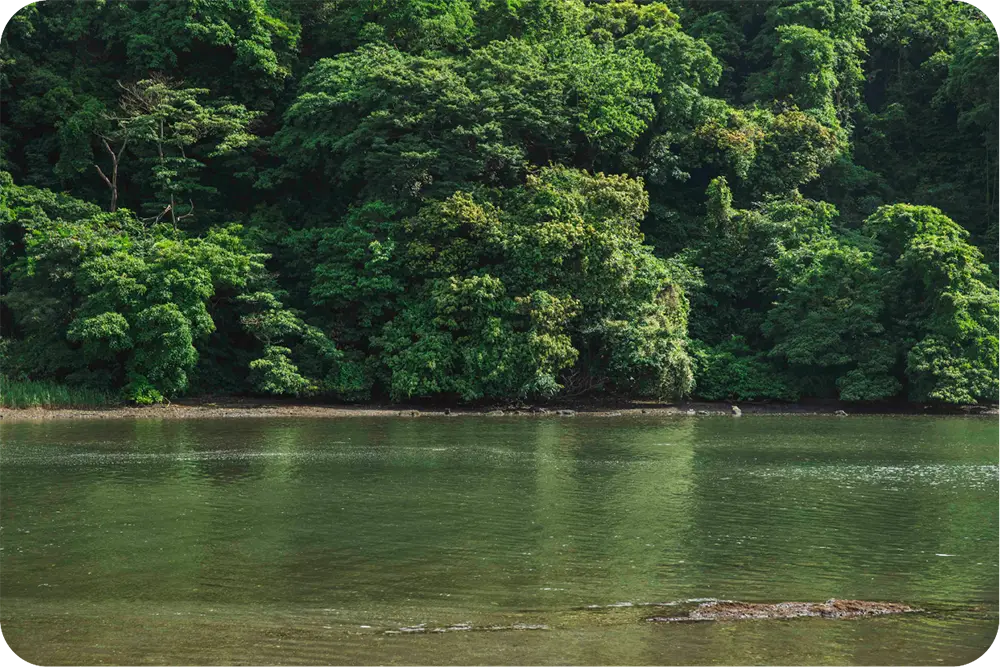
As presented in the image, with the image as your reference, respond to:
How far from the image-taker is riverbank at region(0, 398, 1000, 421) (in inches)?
1548

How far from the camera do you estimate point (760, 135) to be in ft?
169

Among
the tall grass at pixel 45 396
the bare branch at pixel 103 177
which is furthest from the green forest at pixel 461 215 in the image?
the bare branch at pixel 103 177

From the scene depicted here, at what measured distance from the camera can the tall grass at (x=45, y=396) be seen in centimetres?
3900

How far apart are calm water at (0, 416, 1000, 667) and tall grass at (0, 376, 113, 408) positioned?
9.13 m

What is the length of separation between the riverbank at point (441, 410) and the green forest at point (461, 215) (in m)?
0.70

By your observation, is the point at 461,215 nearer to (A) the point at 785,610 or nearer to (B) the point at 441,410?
(B) the point at 441,410

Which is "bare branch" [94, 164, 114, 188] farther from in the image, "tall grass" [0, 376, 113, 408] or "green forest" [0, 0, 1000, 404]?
"tall grass" [0, 376, 113, 408]

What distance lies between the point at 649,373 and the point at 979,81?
23.0 metres

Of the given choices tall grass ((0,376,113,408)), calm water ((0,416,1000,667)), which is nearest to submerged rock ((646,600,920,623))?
calm water ((0,416,1000,667))

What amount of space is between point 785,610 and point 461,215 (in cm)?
3194

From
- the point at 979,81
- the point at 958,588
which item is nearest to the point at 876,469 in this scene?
the point at 958,588

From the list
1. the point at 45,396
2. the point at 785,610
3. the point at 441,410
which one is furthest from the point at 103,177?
the point at 785,610

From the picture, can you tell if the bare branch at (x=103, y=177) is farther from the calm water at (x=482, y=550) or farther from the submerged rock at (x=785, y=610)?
the submerged rock at (x=785, y=610)

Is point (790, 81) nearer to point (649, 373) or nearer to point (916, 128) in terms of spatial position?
point (916, 128)
